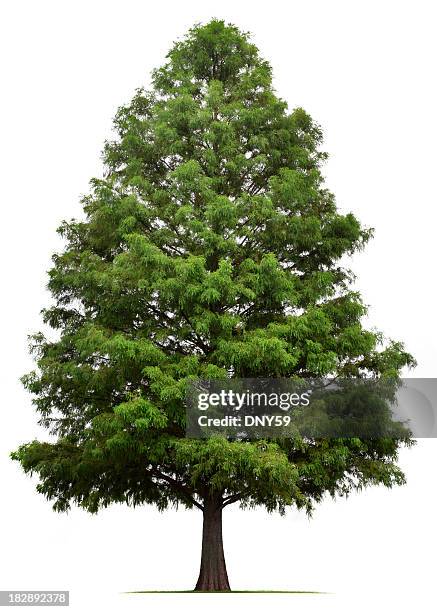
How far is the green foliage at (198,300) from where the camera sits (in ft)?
62.5

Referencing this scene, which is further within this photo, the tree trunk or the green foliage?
the tree trunk

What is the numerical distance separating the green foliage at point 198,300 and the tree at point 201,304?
0.05 m

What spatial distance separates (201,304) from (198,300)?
36 centimetres

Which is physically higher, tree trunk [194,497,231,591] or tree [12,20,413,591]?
tree [12,20,413,591]

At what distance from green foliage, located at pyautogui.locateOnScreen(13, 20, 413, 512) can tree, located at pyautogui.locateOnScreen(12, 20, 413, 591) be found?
0.05m

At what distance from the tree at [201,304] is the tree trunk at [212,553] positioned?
3cm

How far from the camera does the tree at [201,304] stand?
19.1 metres

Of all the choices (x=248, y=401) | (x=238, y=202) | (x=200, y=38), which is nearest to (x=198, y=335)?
(x=248, y=401)

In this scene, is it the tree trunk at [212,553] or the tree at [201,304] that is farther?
the tree trunk at [212,553]

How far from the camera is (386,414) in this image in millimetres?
20328

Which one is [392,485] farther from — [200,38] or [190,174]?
[200,38]

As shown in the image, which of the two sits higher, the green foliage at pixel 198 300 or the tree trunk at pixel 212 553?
the green foliage at pixel 198 300

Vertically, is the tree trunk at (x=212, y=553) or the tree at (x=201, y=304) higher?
Answer: the tree at (x=201, y=304)

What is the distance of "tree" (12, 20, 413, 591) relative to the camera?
62.6 feet
